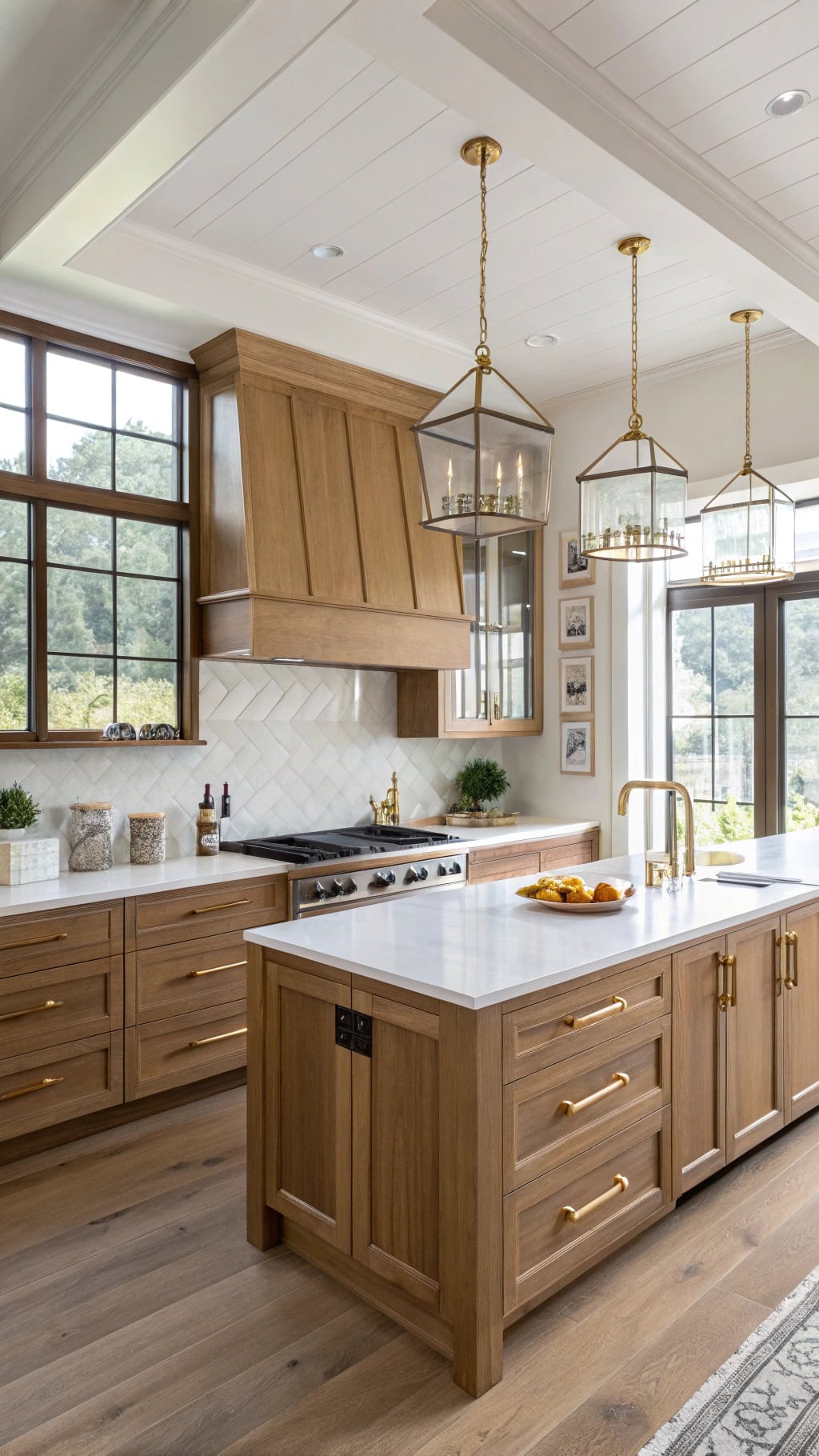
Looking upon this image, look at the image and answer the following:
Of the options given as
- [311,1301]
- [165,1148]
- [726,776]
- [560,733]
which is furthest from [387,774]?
[311,1301]

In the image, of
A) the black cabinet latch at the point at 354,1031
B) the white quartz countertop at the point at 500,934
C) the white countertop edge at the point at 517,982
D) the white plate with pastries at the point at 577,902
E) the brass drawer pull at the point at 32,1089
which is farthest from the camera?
the brass drawer pull at the point at 32,1089

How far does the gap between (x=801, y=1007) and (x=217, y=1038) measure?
207 centimetres

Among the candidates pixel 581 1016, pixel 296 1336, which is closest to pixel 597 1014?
pixel 581 1016

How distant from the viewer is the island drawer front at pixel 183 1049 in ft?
10.7

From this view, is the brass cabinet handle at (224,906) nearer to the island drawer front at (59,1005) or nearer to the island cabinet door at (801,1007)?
the island drawer front at (59,1005)

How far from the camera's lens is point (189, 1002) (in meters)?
3.41

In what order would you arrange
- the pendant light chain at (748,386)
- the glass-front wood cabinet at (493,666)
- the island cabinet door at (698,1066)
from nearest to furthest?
the island cabinet door at (698,1066) → the pendant light chain at (748,386) → the glass-front wood cabinet at (493,666)

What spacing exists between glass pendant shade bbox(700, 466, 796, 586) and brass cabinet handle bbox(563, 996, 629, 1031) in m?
1.82

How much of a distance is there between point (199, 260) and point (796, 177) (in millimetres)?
2111

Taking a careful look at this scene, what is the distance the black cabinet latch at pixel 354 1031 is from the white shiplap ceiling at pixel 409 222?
2214 mm

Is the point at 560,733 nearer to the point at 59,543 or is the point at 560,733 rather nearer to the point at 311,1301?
the point at 59,543

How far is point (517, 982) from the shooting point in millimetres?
1972

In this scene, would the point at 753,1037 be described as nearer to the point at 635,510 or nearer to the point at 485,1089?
the point at 485,1089

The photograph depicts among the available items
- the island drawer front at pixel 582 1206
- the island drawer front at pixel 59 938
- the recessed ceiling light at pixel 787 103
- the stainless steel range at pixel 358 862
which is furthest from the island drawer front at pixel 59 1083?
the recessed ceiling light at pixel 787 103
